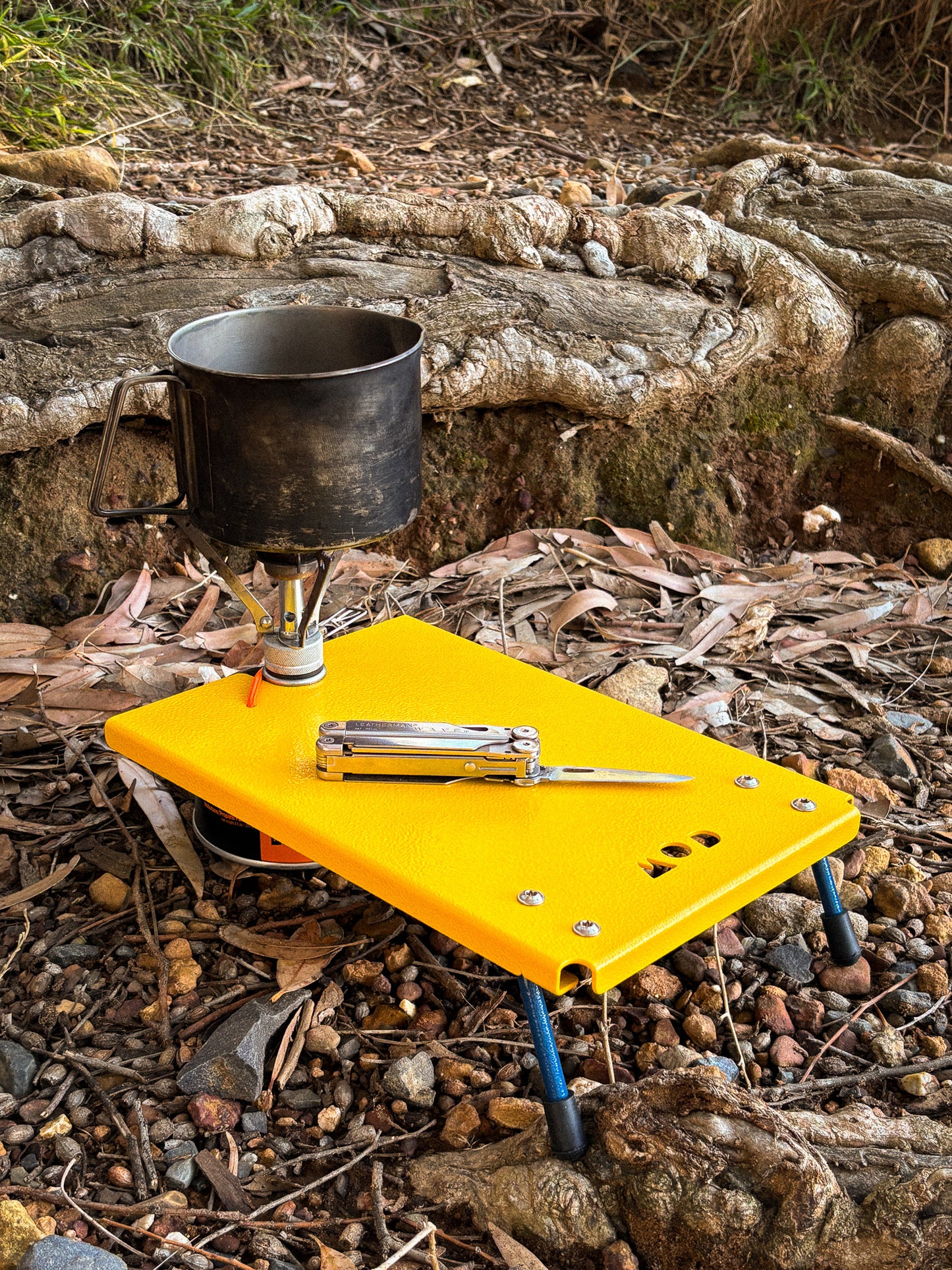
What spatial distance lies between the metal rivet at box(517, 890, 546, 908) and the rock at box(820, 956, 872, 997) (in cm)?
69

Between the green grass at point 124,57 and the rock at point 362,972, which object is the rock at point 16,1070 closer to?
the rock at point 362,972

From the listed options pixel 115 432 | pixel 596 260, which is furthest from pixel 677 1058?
pixel 596 260

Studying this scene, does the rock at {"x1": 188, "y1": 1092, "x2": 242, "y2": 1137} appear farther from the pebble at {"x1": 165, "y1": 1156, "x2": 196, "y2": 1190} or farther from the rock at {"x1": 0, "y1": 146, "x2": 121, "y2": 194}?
the rock at {"x1": 0, "y1": 146, "x2": 121, "y2": 194}

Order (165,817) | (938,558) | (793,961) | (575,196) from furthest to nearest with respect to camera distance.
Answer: (575,196)
(938,558)
(165,817)
(793,961)

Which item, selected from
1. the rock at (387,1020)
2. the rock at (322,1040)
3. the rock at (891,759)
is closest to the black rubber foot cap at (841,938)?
the rock at (891,759)

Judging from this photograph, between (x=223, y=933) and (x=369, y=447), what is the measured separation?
2.82 feet

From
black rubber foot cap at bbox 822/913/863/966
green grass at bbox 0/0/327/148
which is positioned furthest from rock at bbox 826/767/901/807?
green grass at bbox 0/0/327/148

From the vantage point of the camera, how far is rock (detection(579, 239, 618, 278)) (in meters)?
3.50

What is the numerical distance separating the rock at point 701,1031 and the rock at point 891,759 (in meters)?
0.89

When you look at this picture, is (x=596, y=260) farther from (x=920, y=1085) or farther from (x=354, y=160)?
(x=920, y=1085)

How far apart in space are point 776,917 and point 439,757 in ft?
2.37

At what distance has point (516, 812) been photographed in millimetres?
1910

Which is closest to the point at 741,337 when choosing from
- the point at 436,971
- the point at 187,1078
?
the point at 436,971

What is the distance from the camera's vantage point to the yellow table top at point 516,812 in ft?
5.51
